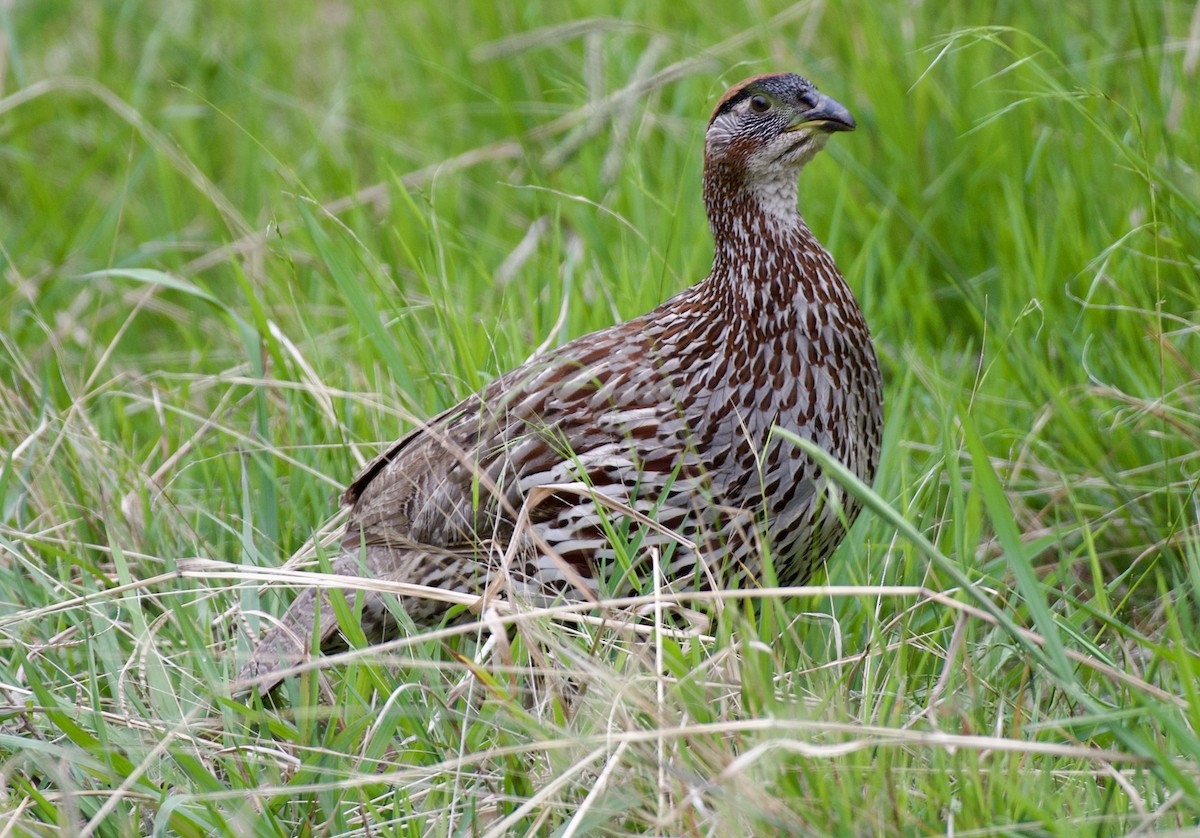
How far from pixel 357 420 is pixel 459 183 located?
68.0 inches

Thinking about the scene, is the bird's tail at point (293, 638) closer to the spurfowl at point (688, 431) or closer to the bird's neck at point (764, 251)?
the spurfowl at point (688, 431)

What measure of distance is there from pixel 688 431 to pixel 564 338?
44.9 inches

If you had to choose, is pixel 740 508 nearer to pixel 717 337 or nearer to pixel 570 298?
pixel 717 337

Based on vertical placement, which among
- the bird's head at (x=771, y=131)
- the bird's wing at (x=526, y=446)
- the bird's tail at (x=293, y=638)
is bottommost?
the bird's tail at (x=293, y=638)

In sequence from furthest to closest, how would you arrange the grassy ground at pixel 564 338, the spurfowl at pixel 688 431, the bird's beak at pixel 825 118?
the bird's beak at pixel 825 118 → the spurfowl at pixel 688 431 → the grassy ground at pixel 564 338

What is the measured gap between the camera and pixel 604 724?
2.59 m

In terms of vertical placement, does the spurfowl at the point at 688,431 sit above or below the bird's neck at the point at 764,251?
below

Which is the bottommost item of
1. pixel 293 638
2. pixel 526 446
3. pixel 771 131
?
pixel 293 638

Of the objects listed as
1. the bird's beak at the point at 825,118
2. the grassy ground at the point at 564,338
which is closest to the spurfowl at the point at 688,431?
the bird's beak at the point at 825,118

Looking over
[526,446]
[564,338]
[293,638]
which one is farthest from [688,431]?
[564,338]

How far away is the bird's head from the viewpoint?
349 cm

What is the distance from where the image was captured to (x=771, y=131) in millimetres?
3502

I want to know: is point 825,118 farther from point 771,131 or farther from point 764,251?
point 764,251

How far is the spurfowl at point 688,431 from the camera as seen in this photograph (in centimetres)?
328
